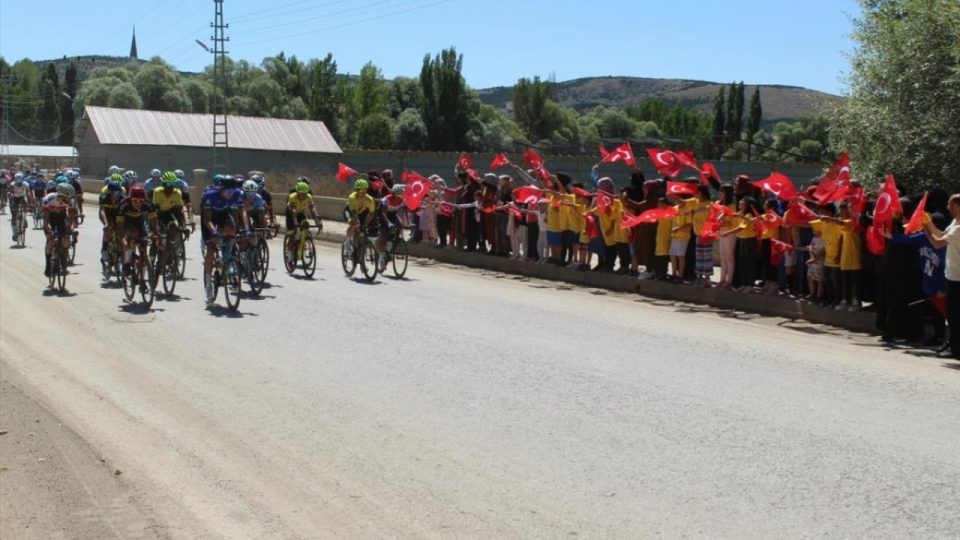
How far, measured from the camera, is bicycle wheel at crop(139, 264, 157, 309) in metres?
16.8

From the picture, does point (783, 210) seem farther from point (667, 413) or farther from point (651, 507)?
point (651, 507)

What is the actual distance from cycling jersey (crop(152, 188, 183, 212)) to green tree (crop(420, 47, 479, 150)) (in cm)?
9418

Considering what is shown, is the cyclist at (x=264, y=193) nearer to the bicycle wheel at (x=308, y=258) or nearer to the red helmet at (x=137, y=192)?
the bicycle wheel at (x=308, y=258)

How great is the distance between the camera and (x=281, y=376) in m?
11.2

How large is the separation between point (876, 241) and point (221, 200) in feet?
30.7

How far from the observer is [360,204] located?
68.1 feet

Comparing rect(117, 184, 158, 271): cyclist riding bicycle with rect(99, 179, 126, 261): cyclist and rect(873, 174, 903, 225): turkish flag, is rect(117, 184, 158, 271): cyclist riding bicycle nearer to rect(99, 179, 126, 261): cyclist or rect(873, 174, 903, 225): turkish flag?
rect(99, 179, 126, 261): cyclist

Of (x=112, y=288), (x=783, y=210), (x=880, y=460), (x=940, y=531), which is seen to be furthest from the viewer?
(x=112, y=288)

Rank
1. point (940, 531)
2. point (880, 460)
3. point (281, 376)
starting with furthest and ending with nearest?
point (281, 376) < point (880, 460) < point (940, 531)

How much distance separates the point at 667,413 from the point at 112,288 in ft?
43.3

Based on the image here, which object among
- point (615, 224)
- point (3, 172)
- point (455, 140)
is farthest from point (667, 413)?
point (455, 140)

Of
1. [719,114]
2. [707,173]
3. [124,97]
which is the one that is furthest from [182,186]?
[719,114]

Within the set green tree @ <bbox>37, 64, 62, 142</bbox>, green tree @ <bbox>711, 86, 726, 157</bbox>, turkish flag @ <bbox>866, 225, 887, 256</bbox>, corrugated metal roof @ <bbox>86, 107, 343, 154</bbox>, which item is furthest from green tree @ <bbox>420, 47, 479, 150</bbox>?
turkish flag @ <bbox>866, 225, 887, 256</bbox>

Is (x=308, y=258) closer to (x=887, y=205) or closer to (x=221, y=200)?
(x=221, y=200)
